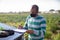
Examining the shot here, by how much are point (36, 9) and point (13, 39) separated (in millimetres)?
673

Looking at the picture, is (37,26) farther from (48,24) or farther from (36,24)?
(48,24)

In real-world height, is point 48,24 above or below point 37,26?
below

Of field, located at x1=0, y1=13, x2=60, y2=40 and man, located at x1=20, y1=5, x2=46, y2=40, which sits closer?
man, located at x1=20, y1=5, x2=46, y2=40

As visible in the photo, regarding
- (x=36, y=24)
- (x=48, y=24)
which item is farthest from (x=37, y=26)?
(x=48, y=24)

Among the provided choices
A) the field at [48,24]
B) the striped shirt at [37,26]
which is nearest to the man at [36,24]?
the striped shirt at [37,26]

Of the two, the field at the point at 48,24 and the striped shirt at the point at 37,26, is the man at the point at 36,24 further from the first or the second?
the field at the point at 48,24

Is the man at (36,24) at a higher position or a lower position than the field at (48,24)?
higher

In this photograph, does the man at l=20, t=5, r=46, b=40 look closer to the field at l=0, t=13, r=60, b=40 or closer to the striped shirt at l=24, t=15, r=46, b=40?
the striped shirt at l=24, t=15, r=46, b=40

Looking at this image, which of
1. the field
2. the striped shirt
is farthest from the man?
the field

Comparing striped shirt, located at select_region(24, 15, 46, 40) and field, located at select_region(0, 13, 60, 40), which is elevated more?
striped shirt, located at select_region(24, 15, 46, 40)

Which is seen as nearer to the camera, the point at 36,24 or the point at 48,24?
the point at 36,24

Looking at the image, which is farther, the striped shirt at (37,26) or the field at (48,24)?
the field at (48,24)

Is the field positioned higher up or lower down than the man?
lower down

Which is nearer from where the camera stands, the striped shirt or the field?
the striped shirt
